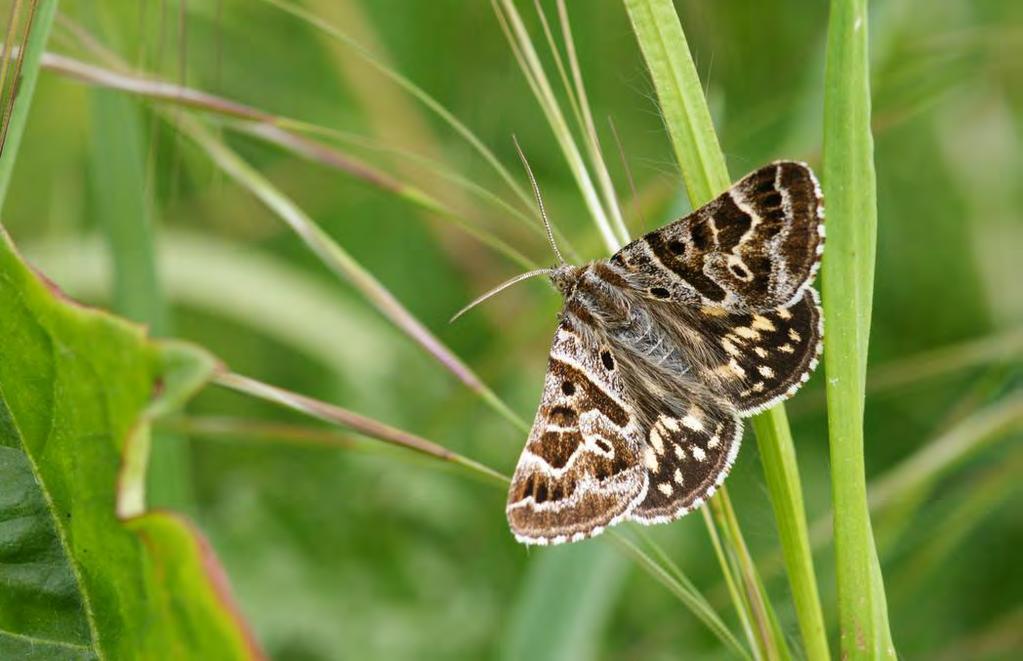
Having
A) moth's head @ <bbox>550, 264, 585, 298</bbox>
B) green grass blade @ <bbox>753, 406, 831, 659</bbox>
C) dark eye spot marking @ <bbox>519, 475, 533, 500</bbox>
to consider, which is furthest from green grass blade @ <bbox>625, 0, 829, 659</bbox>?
moth's head @ <bbox>550, 264, 585, 298</bbox>

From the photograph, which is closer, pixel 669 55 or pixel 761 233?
pixel 669 55

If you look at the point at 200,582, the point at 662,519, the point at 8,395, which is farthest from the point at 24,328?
the point at 662,519

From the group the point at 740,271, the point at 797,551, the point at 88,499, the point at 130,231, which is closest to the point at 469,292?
the point at 130,231

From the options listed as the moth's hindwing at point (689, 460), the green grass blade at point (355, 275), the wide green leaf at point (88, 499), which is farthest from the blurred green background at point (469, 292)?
the wide green leaf at point (88, 499)

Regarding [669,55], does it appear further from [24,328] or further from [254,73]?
[254,73]

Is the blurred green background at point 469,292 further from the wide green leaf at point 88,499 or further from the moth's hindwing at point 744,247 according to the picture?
the wide green leaf at point 88,499

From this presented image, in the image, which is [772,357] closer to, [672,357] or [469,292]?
[672,357]

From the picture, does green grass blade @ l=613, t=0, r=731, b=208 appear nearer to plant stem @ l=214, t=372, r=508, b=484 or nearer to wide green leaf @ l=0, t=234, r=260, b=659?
plant stem @ l=214, t=372, r=508, b=484
